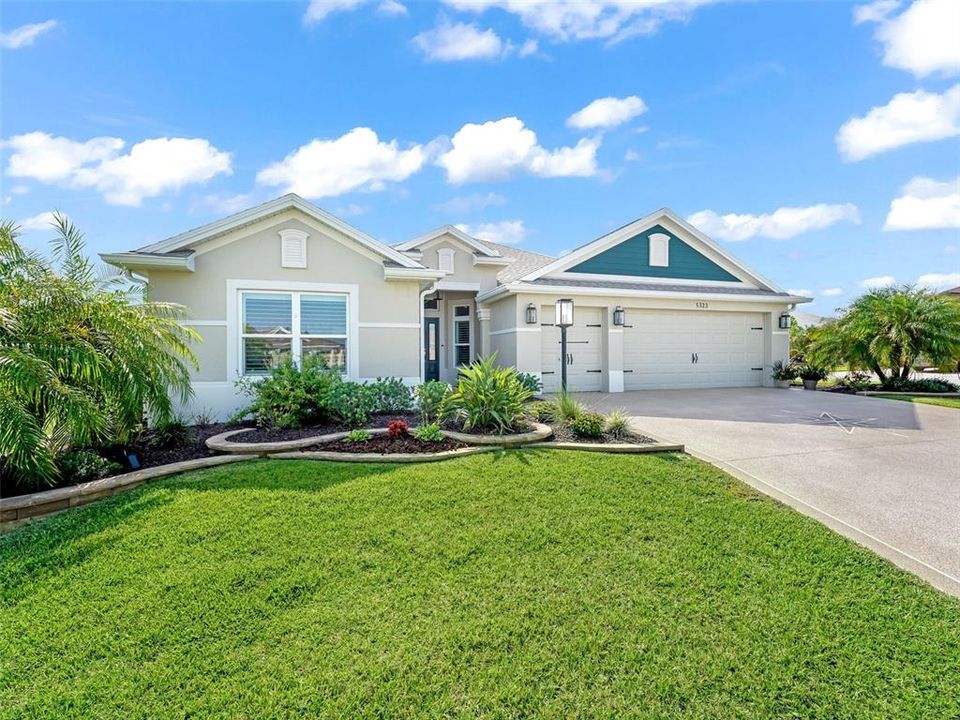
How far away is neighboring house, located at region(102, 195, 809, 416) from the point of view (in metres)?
8.56

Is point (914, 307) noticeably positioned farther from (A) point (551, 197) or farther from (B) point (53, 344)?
(B) point (53, 344)

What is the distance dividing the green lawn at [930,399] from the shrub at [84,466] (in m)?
17.1

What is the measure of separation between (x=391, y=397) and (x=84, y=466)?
4.59 meters

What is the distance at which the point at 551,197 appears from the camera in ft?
54.6

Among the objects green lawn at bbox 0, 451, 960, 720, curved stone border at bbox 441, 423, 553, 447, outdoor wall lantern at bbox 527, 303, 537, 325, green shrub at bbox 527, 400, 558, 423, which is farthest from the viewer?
outdoor wall lantern at bbox 527, 303, 537, 325

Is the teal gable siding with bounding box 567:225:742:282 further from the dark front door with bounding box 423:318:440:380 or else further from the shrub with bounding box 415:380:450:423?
the shrub with bounding box 415:380:450:423

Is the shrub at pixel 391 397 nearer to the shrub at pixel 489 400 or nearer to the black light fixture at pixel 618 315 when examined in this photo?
the shrub at pixel 489 400

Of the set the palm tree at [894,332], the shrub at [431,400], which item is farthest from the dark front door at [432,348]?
the palm tree at [894,332]

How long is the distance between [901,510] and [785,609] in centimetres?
270

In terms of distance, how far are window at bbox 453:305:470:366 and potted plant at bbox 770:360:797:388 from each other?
10.4 meters

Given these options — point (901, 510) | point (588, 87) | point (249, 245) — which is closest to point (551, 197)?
point (588, 87)

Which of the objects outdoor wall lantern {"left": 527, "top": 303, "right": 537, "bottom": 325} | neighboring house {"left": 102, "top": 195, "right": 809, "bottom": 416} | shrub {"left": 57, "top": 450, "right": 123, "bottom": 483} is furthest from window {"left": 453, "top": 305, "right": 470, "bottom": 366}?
shrub {"left": 57, "top": 450, "right": 123, "bottom": 483}

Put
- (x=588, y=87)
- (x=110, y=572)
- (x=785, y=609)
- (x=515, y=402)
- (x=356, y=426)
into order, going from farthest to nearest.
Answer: (x=588, y=87), (x=356, y=426), (x=515, y=402), (x=110, y=572), (x=785, y=609)

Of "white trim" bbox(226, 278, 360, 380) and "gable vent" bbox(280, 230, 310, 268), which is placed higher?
"gable vent" bbox(280, 230, 310, 268)
